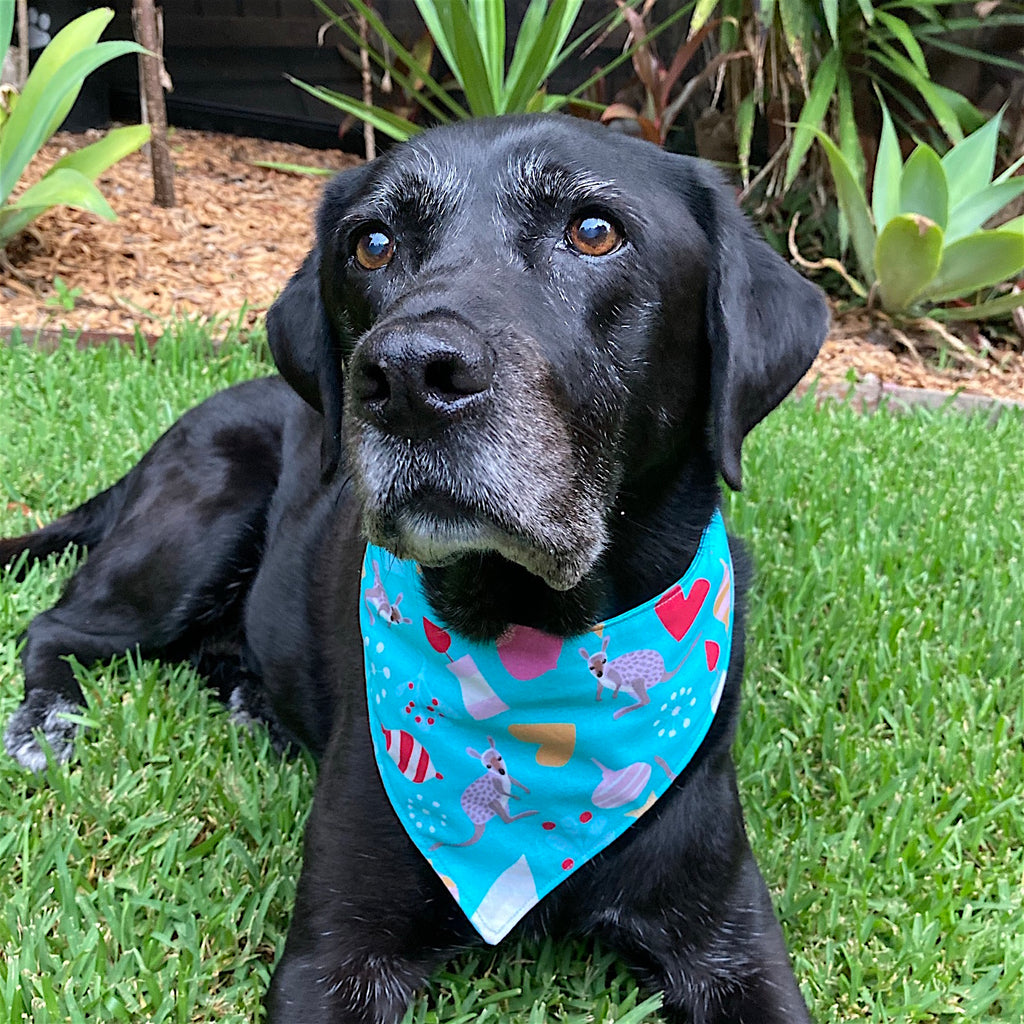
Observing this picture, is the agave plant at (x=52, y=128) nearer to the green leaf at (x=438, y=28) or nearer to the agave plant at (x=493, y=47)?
the agave plant at (x=493, y=47)

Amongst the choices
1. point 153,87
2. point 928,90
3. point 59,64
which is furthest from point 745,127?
point 59,64

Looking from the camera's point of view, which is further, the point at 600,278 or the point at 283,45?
the point at 283,45

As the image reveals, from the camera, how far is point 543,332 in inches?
64.0

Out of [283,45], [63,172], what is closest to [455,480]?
[63,172]

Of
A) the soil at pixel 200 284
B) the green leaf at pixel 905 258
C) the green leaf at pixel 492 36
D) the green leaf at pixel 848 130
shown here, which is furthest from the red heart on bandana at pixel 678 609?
the green leaf at pixel 848 130

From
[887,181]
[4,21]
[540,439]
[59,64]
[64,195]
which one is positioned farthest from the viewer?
[887,181]

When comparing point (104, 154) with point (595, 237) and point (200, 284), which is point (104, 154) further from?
point (595, 237)

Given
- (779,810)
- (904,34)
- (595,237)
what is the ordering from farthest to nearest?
(904,34) < (779,810) < (595,237)

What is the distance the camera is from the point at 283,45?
7.56 meters

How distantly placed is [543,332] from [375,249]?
0.44 metres

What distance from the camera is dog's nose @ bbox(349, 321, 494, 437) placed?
1394 mm

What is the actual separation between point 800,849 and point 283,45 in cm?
707

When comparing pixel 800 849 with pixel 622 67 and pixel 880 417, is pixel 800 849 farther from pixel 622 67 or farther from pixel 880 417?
pixel 622 67

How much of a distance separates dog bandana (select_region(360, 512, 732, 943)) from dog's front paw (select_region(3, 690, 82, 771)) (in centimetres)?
95
